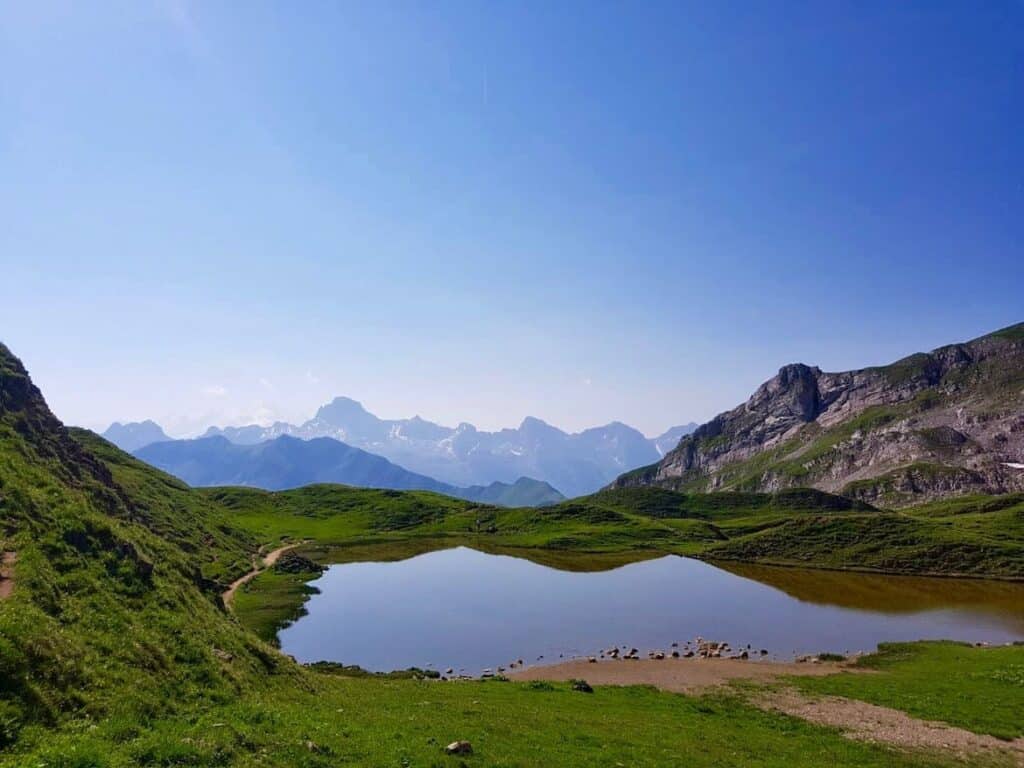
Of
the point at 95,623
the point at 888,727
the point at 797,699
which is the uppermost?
the point at 95,623

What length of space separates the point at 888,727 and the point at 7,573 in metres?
50.9

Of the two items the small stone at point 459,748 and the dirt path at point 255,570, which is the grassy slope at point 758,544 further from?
the small stone at point 459,748

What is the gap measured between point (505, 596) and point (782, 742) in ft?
244

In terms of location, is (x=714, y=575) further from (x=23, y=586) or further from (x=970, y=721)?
(x=23, y=586)

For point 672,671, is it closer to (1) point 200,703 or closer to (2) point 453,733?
(2) point 453,733

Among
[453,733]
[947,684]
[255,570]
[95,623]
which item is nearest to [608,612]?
[947,684]

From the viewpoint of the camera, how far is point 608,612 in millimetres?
91875

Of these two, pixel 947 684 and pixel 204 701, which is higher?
pixel 204 701

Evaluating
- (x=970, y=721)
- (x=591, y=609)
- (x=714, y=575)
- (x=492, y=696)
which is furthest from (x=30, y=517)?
(x=714, y=575)

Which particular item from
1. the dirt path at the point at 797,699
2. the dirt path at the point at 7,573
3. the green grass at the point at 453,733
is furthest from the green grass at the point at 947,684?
the dirt path at the point at 7,573

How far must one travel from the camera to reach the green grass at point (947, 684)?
129 ft

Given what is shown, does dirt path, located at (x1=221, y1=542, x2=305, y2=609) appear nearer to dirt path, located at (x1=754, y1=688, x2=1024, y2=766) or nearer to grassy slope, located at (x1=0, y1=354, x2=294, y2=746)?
grassy slope, located at (x1=0, y1=354, x2=294, y2=746)

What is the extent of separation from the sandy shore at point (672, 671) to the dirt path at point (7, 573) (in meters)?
46.8

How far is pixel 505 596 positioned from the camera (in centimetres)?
10338
